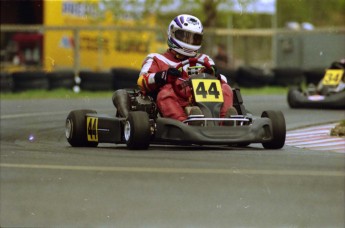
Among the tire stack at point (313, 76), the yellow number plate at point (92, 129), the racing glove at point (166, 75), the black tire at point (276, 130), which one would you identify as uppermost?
the racing glove at point (166, 75)

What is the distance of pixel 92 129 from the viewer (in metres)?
4.75

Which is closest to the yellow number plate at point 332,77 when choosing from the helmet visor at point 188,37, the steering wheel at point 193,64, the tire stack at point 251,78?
the tire stack at point 251,78

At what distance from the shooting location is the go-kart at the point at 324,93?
10.8 metres

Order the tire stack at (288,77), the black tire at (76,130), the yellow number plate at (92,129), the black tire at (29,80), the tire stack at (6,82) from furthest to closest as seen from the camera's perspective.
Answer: the tire stack at (288,77), the tire stack at (6,82), the black tire at (29,80), the yellow number plate at (92,129), the black tire at (76,130)

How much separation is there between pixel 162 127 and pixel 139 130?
0.19m

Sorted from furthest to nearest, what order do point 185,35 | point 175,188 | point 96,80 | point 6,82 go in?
point 6,82
point 96,80
point 185,35
point 175,188

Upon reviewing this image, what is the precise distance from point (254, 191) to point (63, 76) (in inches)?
431

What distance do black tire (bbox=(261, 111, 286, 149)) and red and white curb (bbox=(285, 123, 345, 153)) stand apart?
0.06 meters

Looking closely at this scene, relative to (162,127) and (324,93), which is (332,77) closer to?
(324,93)

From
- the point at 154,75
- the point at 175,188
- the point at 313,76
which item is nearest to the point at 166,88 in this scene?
the point at 154,75

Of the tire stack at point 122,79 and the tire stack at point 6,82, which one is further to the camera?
the tire stack at point 6,82

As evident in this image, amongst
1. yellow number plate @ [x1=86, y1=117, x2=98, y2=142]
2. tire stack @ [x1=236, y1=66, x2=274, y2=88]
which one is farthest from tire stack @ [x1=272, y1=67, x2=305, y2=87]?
yellow number plate @ [x1=86, y1=117, x2=98, y2=142]

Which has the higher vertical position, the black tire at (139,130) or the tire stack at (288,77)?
the black tire at (139,130)

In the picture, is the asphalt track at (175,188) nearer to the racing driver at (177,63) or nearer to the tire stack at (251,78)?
the racing driver at (177,63)
